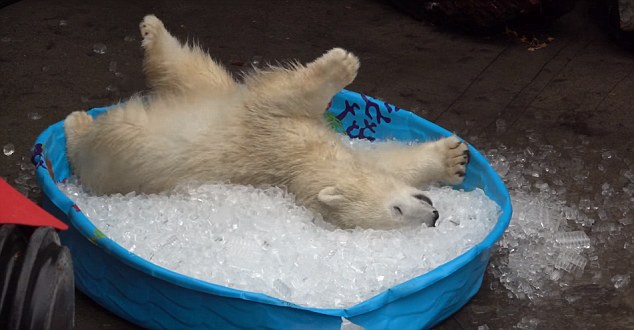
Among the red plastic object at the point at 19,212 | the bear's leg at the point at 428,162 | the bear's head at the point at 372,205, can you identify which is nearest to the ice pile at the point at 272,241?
the bear's head at the point at 372,205

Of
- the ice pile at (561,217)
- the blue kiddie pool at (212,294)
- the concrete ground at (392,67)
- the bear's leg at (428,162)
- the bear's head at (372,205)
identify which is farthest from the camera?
the concrete ground at (392,67)

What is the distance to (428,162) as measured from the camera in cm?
284

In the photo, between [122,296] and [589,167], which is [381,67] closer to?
[589,167]

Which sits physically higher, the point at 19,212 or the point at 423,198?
the point at 19,212

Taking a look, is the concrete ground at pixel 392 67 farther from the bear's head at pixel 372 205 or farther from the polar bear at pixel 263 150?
the polar bear at pixel 263 150

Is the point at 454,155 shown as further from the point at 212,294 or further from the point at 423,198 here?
the point at 212,294

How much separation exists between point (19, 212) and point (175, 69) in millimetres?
1466

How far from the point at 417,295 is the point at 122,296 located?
0.77 m

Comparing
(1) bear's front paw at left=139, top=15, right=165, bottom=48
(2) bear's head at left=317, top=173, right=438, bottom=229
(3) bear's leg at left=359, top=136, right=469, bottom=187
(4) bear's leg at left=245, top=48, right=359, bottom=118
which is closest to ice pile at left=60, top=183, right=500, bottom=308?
(2) bear's head at left=317, top=173, right=438, bottom=229

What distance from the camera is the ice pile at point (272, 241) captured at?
2.29 metres

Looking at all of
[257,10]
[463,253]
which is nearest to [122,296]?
[463,253]

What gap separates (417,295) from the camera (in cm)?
226

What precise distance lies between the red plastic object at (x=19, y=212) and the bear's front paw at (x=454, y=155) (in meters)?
1.60

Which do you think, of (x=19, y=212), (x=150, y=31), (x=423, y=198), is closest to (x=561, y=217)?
(x=423, y=198)
